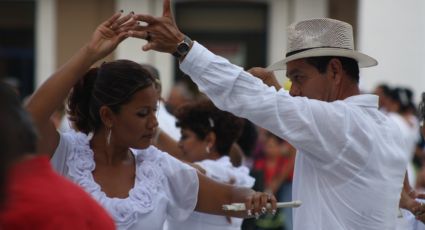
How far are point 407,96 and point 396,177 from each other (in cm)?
769

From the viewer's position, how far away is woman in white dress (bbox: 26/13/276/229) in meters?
4.02

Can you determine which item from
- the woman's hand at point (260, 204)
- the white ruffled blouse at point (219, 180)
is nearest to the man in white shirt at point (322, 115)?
the woman's hand at point (260, 204)

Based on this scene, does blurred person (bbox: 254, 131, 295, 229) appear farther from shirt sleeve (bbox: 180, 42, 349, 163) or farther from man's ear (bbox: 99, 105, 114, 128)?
shirt sleeve (bbox: 180, 42, 349, 163)

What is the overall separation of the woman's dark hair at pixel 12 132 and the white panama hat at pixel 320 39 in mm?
1747

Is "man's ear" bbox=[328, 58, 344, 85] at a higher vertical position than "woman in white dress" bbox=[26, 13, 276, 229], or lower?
higher

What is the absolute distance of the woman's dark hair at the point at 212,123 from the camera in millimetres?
5951

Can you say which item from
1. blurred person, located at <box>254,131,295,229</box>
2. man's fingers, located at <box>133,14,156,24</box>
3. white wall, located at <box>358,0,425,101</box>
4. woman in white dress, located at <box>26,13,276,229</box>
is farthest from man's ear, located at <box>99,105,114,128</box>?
white wall, located at <box>358,0,425,101</box>

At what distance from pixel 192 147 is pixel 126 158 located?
5.42ft

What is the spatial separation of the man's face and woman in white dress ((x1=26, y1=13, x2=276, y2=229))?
471 mm

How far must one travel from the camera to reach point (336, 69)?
4.21 m

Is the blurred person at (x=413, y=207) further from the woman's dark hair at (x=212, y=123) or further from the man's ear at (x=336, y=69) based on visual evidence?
the woman's dark hair at (x=212, y=123)

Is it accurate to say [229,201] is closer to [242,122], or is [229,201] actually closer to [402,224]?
[402,224]

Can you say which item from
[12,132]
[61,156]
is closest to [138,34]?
[61,156]

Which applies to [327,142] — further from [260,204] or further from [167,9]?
[167,9]
